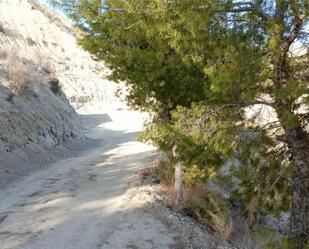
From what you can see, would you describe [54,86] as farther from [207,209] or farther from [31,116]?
[207,209]

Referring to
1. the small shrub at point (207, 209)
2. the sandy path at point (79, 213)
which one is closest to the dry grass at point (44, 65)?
the sandy path at point (79, 213)

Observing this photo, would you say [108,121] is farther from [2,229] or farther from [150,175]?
[2,229]

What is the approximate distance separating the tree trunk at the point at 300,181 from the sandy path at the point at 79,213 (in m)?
2.59

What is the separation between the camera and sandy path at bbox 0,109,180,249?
802 centimetres

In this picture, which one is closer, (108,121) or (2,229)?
(2,229)

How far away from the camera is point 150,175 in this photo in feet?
44.3

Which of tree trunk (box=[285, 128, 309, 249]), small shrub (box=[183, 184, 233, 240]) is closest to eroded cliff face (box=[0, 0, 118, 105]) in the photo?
small shrub (box=[183, 184, 233, 240])

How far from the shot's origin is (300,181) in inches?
265

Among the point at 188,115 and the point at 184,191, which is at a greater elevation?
the point at 188,115

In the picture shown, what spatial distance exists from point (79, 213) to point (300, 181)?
16.5 feet

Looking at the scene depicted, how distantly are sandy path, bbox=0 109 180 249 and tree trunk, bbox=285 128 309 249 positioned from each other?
8.48 feet

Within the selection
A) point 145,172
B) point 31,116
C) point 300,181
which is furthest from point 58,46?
point 300,181

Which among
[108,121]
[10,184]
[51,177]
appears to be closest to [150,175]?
[51,177]

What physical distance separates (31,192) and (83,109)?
40.0 m
